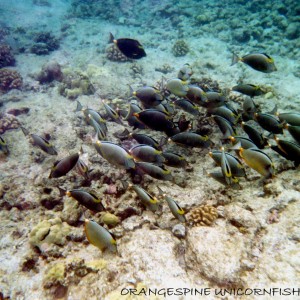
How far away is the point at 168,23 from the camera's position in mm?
17250

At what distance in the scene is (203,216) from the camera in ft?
12.3

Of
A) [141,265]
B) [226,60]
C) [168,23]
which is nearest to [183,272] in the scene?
[141,265]

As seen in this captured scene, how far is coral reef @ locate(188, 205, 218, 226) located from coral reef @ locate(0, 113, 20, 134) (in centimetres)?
603

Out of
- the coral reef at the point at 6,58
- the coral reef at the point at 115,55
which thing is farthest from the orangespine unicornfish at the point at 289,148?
the coral reef at the point at 6,58

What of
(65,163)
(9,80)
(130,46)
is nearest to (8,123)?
(9,80)

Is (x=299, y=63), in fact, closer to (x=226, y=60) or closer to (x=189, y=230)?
(x=226, y=60)

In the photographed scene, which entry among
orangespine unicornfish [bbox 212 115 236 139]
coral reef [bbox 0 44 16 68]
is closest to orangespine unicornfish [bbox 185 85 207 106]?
orangespine unicornfish [bbox 212 115 236 139]

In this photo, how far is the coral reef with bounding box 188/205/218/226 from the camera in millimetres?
Answer: 3691

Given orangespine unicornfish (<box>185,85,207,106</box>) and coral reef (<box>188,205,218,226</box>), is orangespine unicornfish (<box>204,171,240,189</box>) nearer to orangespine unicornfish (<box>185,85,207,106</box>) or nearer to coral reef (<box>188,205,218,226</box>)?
coral reef (<box>188,205,218,226</box>)

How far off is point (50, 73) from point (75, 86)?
183 cm

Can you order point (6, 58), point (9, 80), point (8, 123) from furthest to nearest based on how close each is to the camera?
point (6, 58)
point (9, 80)
point (8, 123)

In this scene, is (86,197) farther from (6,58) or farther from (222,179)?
(6,58)

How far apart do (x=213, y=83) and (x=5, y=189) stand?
261 inches

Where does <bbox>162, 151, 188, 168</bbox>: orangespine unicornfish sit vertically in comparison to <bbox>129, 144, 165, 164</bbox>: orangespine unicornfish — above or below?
below
